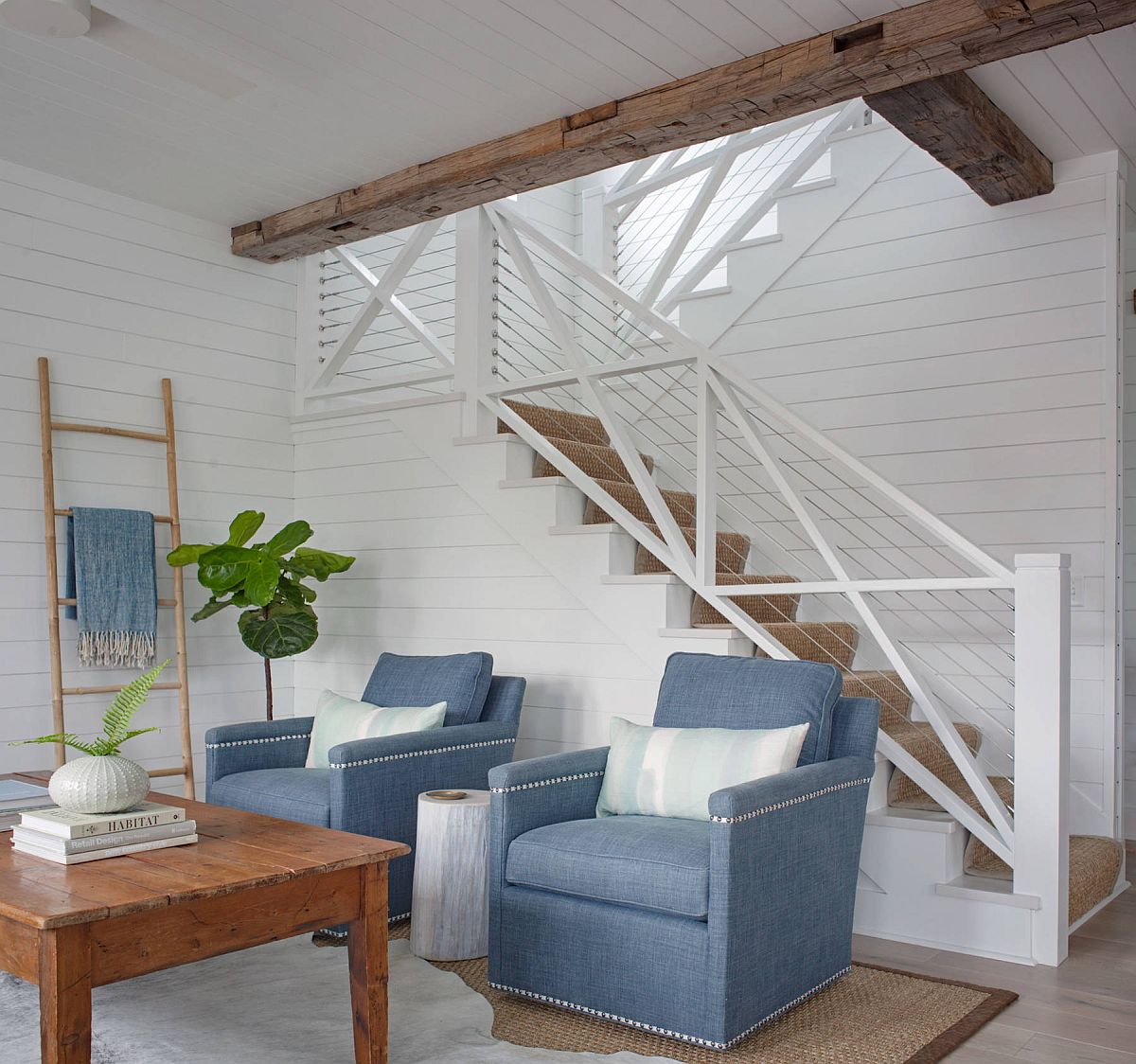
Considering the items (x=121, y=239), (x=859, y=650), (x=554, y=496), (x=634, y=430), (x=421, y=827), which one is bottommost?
(x=421, y=827)

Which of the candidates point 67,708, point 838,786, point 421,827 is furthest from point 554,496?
point 67,708

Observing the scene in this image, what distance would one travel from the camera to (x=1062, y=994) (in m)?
3.07

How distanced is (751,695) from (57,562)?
9.76 ft

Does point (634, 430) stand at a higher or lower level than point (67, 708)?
higher

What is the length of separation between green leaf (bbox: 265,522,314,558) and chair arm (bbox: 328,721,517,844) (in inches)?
44.4

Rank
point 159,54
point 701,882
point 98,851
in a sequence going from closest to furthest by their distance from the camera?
point 98,851, point 701,882, point 159,54

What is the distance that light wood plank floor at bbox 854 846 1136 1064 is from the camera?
8.77 feet

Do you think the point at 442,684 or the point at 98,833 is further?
the point at 442,684

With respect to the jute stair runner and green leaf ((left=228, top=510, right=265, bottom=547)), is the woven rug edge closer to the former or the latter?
the jute stair runner

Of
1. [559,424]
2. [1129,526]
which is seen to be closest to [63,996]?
[559,424]

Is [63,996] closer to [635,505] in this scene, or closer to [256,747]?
[256,747]

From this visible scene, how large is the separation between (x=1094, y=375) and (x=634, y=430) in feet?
7.35

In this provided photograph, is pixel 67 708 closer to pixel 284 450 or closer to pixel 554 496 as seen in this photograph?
pixel 284 450

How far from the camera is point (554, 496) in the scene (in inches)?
179
